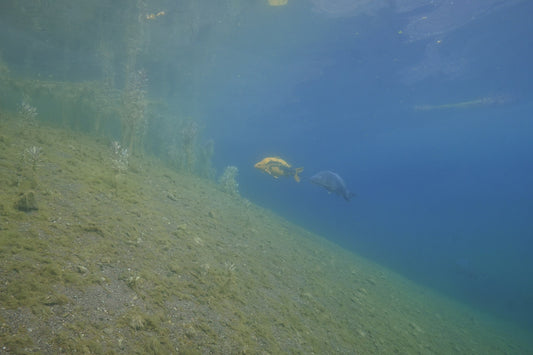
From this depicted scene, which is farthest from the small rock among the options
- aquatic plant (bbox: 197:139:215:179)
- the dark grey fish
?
aquatic plant (bbox: 197:139:215:179)

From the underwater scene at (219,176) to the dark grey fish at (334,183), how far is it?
0.07 metres

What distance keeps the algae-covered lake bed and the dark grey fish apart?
3.32m

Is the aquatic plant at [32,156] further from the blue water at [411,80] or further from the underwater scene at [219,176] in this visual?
the blue water at [411,80]

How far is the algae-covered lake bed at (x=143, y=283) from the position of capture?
7.98ft

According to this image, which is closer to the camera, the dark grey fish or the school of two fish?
the school of two fish

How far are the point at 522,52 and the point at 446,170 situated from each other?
104m

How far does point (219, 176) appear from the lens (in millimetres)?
23703

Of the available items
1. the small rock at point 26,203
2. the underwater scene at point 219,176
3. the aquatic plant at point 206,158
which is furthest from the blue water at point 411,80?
the small rock at point 26,203

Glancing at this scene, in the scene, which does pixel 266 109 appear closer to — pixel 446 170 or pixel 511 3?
pixel 511 3

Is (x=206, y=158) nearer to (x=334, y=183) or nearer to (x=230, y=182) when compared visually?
(x=230, y=182)

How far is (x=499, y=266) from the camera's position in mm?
41625

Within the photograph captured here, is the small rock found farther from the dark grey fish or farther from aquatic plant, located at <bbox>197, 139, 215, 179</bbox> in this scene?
aquatic plant, located at <bbox>197, 139, 215, 179</bbox>

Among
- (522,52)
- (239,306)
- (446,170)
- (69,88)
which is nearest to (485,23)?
(522,52)

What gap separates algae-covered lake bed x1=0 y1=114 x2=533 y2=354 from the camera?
243 centimetres
